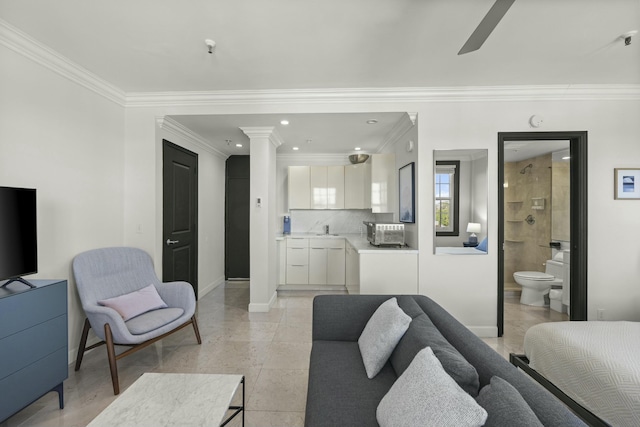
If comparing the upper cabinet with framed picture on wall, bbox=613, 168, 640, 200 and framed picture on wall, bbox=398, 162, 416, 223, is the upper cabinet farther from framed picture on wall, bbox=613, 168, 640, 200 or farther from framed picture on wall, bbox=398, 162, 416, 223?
framed picture on wall, bbox=613, 168, 640, 200

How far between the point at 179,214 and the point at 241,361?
2.24m

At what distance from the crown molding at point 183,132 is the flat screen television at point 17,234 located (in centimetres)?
173

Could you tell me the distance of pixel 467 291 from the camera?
10.3ft

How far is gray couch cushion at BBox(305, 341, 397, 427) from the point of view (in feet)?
4.18

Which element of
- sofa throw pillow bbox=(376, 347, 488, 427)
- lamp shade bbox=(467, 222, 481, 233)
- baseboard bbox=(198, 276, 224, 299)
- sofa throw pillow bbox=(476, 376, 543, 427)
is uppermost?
lamp shade bbox=(467, 222, 481, 233)

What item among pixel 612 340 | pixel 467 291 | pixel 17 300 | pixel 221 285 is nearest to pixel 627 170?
pixel 467 291

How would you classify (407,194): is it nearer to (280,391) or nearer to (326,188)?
(326,188)

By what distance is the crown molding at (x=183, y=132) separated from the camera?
3.46 m

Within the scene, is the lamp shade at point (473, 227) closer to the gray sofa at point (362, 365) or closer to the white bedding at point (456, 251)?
the white bedding at point (456, 251)

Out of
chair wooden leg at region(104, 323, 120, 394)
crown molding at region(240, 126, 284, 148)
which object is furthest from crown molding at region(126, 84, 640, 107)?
chair wooden leg at region(104, 323, 120, 394)

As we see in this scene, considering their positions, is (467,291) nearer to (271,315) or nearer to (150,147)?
(271,315)

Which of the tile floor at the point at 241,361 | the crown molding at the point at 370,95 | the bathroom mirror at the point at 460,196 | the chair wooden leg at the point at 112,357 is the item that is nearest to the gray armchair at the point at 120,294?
the chair wooden leg at the point at 112,357

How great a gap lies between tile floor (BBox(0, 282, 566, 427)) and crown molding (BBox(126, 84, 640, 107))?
259 centimetres

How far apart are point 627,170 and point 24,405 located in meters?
5.42
